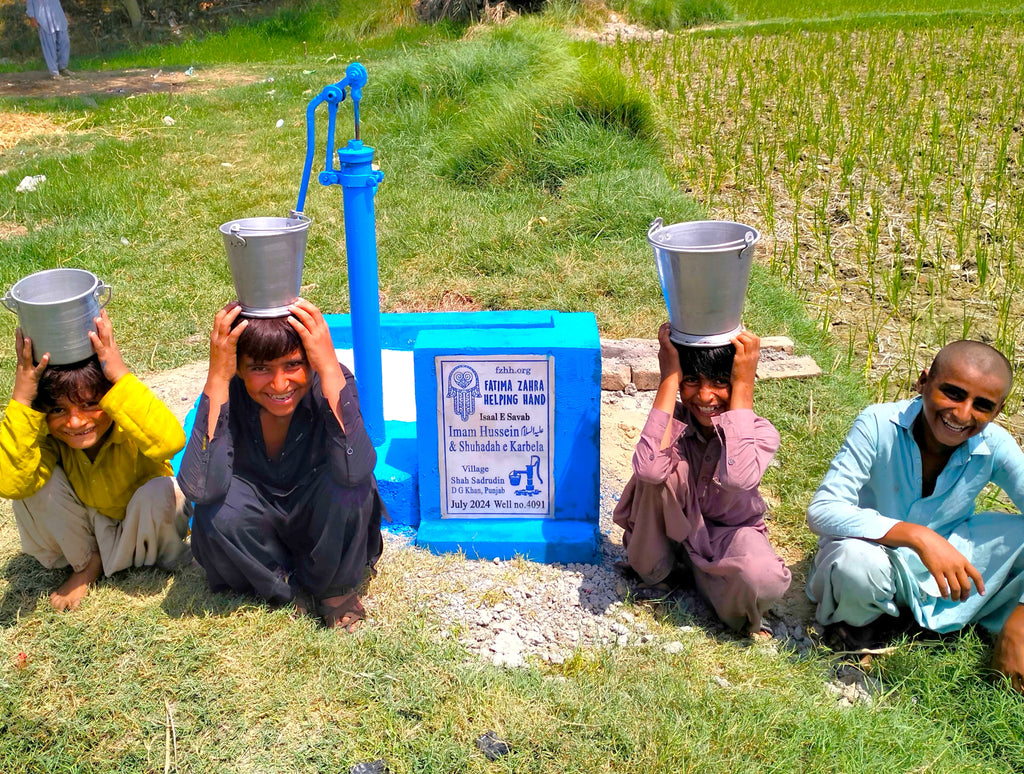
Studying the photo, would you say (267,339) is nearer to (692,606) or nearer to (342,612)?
(342,612)

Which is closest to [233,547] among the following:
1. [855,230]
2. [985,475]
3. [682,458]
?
[682,458]

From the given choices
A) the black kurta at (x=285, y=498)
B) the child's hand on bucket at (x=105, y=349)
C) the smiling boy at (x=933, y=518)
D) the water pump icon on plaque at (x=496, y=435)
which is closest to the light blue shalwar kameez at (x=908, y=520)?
the smiling boy at (x=933, y=518)

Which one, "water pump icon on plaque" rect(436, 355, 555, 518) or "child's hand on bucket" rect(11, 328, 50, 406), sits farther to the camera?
"water pump icon on plaque" rect(436, 355, 555, 518)

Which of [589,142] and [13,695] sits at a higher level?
[589,142]

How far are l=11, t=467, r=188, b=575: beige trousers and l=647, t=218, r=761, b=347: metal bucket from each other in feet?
5.38

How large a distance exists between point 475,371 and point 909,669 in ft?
5.10

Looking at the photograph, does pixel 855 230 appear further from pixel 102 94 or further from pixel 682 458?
pixel 102 94

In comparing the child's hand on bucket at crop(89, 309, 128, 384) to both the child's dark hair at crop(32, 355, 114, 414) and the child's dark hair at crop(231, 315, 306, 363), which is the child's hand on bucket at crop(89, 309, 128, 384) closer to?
the child's dark hair at crop(32, 355, 114, 414)

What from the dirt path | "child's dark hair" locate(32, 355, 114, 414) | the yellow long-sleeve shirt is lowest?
the yellow long-sleeve shirt

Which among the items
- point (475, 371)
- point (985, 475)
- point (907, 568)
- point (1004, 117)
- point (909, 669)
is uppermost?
point (1004, 117)

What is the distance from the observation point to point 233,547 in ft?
8.49

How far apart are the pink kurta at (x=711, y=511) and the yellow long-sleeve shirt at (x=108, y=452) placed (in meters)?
1.40

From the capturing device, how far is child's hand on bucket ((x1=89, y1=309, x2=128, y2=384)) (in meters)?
2.56

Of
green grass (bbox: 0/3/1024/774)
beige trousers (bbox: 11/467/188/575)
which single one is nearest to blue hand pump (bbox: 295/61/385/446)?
green grass (bbox: 0/3/1024/774)
